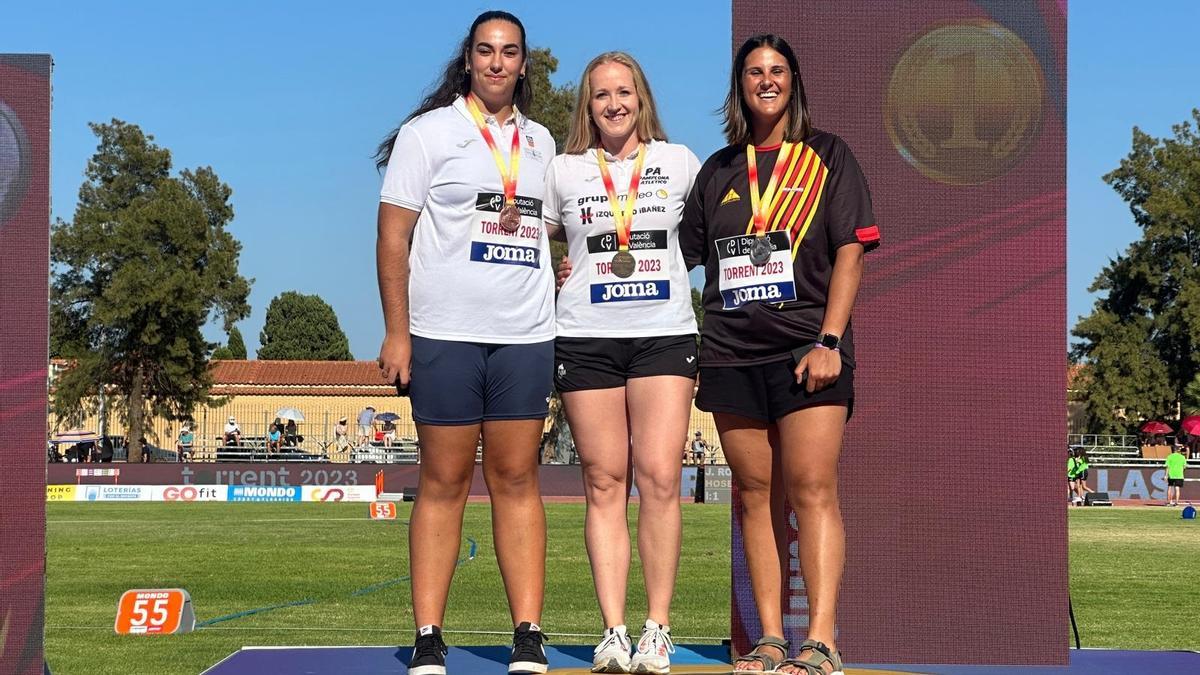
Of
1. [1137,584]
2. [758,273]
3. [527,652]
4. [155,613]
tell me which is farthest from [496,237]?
[1137,584]

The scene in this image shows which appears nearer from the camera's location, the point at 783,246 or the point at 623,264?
the point at 783,246

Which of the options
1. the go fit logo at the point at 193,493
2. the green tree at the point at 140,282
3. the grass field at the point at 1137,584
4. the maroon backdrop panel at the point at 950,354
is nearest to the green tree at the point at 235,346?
the green tree at the point at 140,282

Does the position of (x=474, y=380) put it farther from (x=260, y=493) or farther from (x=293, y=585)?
(x=260, y=493)

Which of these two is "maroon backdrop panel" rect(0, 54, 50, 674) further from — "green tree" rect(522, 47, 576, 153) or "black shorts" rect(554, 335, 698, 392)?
"green tree" rect(522, 47, 576, 153)

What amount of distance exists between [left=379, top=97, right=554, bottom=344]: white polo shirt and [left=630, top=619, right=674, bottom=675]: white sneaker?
1051mm

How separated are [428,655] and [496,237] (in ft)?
4.52

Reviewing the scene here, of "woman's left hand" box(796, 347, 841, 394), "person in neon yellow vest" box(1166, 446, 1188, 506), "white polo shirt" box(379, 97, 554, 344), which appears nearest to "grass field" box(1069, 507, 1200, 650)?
"woman's left hand" box(796, 347, 841, 394)

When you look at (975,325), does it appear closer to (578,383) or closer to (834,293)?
(834,293)

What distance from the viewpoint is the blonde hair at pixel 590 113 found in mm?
5176

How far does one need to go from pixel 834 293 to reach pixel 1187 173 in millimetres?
54914

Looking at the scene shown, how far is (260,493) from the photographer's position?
1334 inches

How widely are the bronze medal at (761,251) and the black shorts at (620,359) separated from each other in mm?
348

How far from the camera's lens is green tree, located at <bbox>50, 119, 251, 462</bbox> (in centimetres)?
5112

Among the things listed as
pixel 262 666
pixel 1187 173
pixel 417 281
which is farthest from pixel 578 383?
pixel 1187 173
